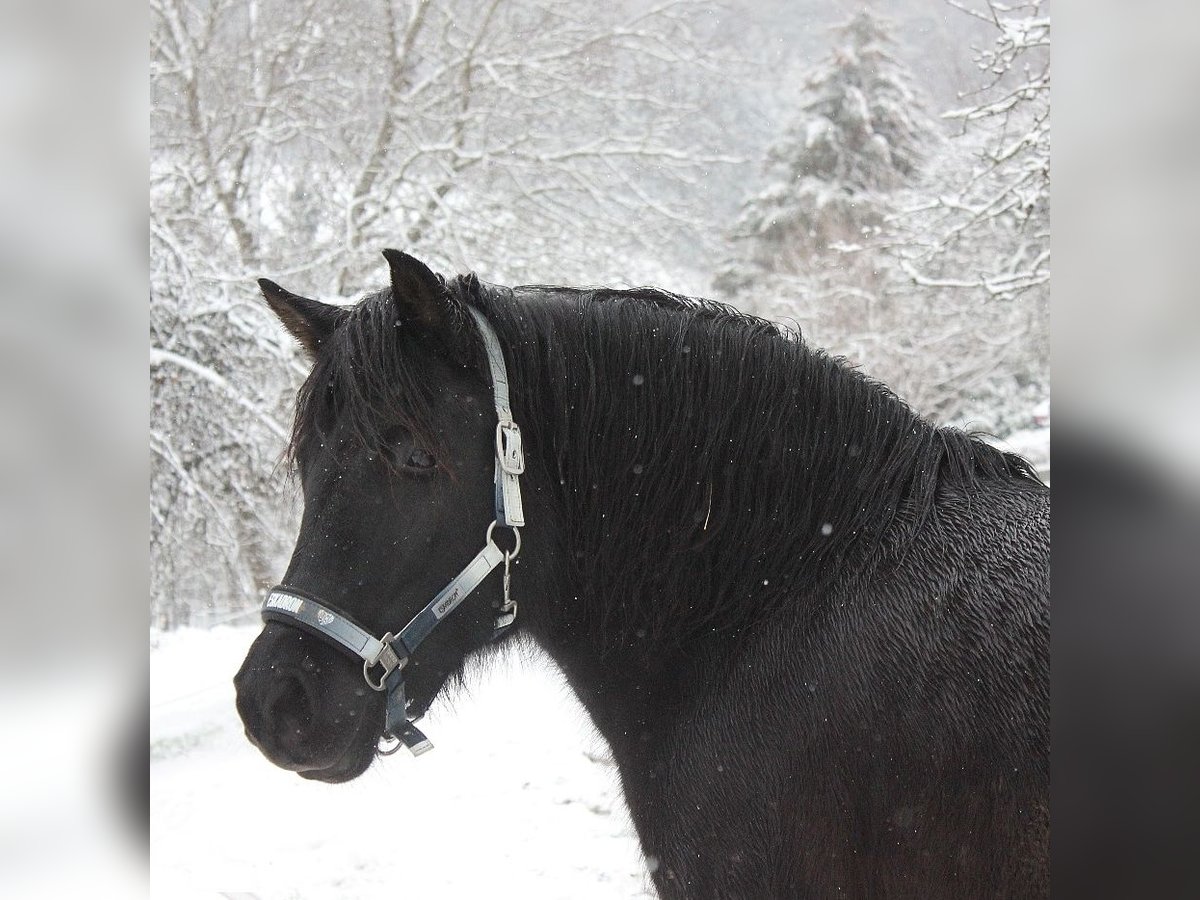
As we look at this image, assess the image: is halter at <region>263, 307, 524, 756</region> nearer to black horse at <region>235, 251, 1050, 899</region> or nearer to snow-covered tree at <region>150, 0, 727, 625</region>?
black horse at <region>235, 251, 1050, 899</region>

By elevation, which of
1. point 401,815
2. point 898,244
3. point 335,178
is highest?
point 898,244

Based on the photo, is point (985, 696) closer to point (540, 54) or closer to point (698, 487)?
point (698, 487)

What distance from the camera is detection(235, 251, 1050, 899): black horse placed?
1.41m

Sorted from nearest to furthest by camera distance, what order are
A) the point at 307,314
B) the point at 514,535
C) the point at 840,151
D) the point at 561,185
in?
the point at 514,535 < the point at 307,314 < the point at 561,185 < the point at 840,151

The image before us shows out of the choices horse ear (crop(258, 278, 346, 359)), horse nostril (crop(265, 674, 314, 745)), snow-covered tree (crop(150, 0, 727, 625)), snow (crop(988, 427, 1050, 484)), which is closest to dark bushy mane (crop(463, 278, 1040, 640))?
horse ear (crop(258, 278, 346, 359))

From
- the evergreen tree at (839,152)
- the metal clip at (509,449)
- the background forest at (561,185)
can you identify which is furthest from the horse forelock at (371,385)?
the evergreen tree at (839,152)

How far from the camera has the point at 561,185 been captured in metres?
8.46

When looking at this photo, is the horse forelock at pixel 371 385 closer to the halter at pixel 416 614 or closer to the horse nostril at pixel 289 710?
the halter at pixel 416 614

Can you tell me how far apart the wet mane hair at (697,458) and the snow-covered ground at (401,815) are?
72.8 inches

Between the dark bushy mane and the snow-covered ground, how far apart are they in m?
1.85

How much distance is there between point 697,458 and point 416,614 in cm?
60

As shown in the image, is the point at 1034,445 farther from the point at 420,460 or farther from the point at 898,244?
the point at 420,460

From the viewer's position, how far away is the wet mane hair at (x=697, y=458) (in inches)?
61.9

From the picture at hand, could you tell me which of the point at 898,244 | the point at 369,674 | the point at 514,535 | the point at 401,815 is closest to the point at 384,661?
the point at 369,674
